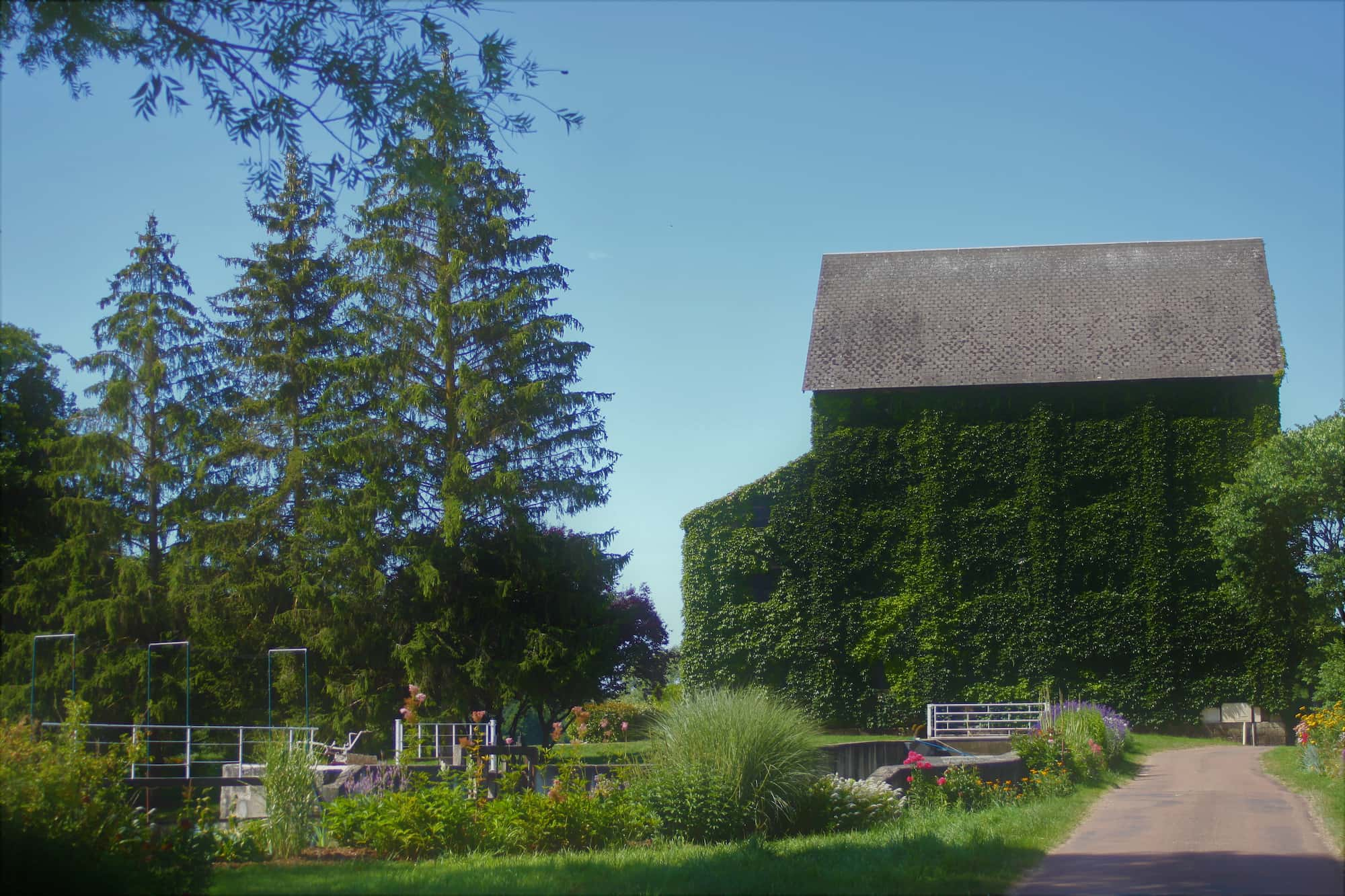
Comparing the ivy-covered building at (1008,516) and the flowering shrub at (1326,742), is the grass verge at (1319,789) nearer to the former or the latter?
the flowering shrub at (1326,742)

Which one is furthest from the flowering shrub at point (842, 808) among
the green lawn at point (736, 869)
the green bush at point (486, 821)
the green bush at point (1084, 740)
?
the green bush at point (1084, 740)

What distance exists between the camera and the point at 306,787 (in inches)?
400

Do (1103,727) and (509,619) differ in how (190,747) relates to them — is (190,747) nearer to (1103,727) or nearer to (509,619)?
(509,619)

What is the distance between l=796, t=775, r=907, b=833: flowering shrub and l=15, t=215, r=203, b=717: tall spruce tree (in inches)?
805

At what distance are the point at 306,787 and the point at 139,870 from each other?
11.6 feet

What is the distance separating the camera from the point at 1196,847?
9.73 meters

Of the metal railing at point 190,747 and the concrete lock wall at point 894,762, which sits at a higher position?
the concrete lock wall at point 894,762

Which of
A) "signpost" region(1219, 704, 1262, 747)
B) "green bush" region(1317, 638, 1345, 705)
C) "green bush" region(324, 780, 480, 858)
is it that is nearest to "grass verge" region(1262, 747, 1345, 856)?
"green bush" region(1317, 638, 1345, 705)

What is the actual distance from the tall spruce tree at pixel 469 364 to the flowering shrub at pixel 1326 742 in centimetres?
1574

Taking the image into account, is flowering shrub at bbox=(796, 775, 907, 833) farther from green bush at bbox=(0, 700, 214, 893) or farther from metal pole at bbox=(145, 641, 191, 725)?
metal pole at bbox=(145, 641, 191, 725)

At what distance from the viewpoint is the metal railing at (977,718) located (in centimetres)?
2510

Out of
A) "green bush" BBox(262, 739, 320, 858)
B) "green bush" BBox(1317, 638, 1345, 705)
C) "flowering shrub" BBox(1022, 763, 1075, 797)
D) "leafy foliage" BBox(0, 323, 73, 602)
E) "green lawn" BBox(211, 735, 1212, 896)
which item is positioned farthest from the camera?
"green bush" BBox(1317, 638, 1345, 705)

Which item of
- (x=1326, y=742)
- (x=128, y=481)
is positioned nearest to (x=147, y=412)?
(x=128, y=481)

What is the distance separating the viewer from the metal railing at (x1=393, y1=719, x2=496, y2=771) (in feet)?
57.8
